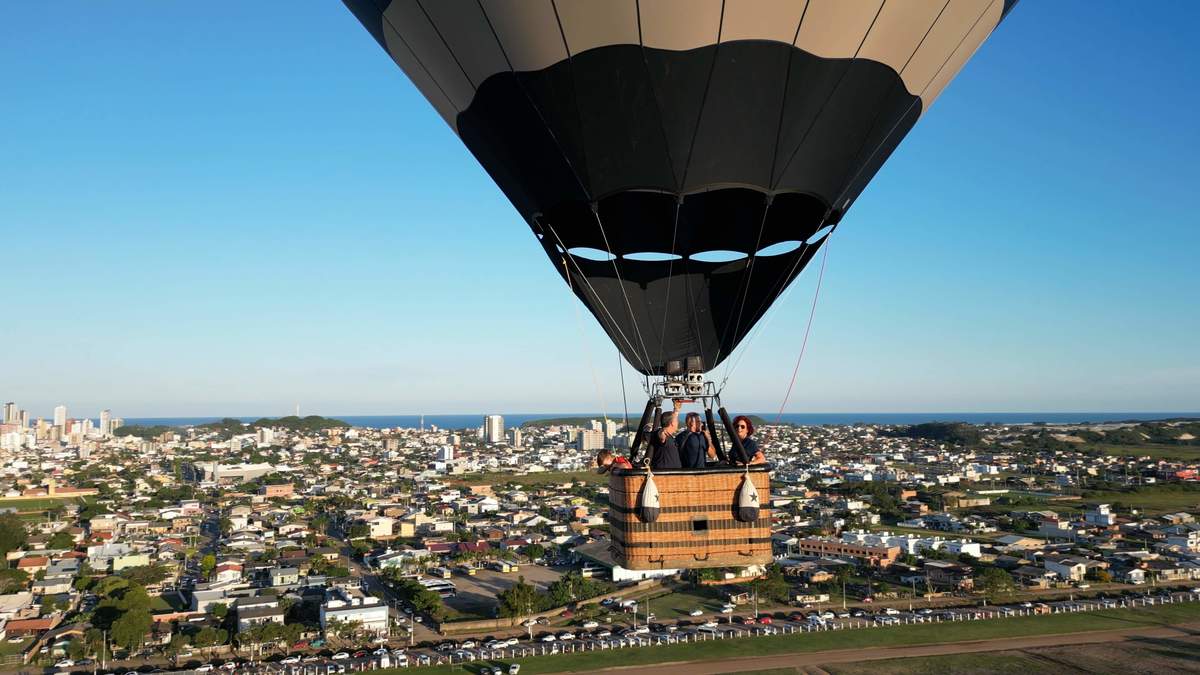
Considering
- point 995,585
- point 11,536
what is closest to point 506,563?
point 995,585

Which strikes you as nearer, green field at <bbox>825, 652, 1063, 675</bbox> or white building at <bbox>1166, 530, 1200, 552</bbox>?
green field at <bbox>825, 652, 1063, 675</bbox>

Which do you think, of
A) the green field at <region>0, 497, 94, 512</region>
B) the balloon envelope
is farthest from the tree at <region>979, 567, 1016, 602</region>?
the green field at <region>0, 497, 94, 512</region>

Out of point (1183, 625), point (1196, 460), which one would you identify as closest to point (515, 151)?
point (1183, 625)

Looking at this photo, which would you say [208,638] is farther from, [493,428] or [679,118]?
[493,428]

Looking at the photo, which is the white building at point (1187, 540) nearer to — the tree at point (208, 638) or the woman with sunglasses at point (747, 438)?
the tree at point (208, 638)

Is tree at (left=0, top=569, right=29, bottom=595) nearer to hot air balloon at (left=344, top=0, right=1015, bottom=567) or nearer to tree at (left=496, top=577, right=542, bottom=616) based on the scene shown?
tree at (left=496, top=577, right=542, bottom=616)

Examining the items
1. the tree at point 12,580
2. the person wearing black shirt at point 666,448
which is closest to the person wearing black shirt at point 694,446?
the person wearing black shirt at point 666,448

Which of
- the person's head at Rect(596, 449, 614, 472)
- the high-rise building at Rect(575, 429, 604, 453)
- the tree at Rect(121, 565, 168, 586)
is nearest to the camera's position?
the person's head at Rect(596, 449, 614, 472)

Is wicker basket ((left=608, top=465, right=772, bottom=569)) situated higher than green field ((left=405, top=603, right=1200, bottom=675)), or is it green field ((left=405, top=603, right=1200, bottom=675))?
wicker basket ((left=608, top=465, right=772, bottom=569))
